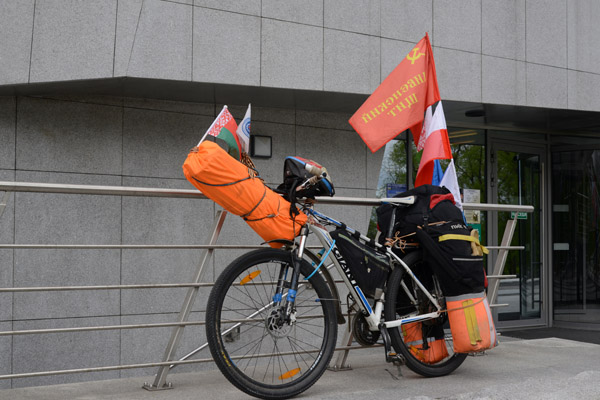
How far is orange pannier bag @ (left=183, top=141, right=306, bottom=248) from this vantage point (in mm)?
3244

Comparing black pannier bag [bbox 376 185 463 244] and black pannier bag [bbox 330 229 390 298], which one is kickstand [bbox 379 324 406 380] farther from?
black pannier bag [bbox 376 185 463 244]

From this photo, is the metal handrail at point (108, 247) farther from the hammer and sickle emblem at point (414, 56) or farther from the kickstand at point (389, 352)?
the hammer and sickle emblem at point (414, 56)

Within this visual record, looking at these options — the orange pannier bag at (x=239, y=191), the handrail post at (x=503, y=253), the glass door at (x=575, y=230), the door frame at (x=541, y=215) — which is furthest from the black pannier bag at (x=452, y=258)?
the glass door at (x=575, y=230)

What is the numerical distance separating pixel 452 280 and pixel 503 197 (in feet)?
21.9

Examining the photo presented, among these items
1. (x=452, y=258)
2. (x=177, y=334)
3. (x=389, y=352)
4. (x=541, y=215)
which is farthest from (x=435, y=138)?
(x=541, y=215)

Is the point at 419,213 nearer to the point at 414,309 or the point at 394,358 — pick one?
the point at 414,309

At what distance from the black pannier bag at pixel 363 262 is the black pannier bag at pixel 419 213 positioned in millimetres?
314

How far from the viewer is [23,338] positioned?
6.69 meters

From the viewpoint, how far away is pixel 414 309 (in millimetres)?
4125

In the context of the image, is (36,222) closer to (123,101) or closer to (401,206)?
(123,101)

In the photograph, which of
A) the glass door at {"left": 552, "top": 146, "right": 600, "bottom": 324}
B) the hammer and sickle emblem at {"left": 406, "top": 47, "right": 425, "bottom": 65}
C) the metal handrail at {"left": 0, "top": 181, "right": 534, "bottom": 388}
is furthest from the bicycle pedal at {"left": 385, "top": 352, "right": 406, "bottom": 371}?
the glass door at {"left": 552, "top": 146, "right": 600, "bottom": 324}

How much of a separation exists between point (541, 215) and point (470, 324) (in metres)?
7.30

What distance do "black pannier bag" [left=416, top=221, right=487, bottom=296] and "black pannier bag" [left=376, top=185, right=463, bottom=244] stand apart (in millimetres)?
57

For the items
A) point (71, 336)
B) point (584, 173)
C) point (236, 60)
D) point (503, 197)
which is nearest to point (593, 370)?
point (236, 60)
